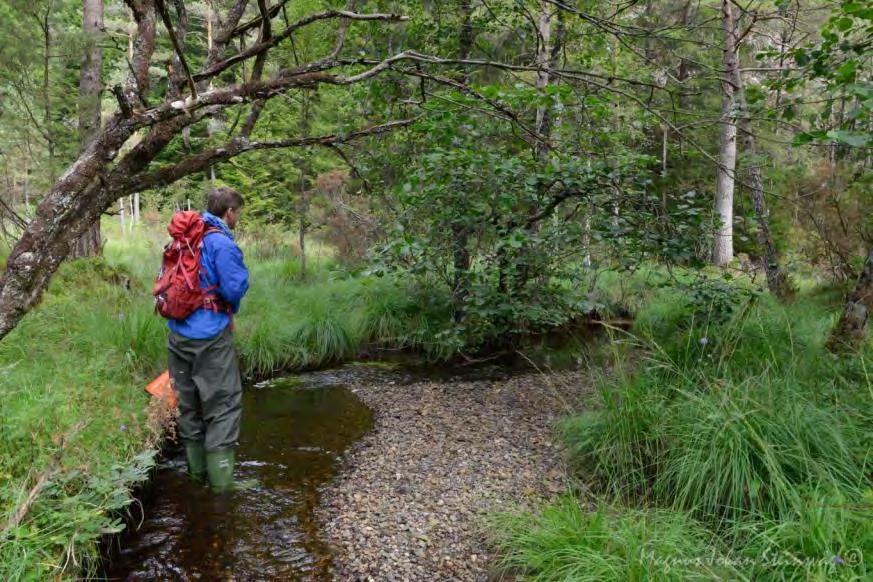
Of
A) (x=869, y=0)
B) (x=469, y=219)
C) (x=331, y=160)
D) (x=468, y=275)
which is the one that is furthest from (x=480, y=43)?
(x=331, y=160)

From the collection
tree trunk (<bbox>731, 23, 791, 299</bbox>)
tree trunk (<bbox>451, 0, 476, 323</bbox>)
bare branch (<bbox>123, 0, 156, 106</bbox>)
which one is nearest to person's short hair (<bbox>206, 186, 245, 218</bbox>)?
bare branch (<bbox>123, 0, 156, 106</bbox>)

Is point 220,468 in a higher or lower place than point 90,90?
lower

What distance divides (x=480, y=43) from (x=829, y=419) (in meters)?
5.34

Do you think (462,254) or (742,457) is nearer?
(742,457)

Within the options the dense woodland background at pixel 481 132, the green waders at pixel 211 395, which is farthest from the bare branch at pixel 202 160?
the green waders at pixel 211 395

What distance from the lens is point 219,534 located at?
3486 millimetres

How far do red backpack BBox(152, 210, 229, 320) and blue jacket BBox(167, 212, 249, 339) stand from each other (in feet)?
0.15

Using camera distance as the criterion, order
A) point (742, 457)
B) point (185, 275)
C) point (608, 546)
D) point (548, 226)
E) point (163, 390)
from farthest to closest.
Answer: point (548, 226), point (163, 390), point (185, 275), point (742, 457), point (608, 546)

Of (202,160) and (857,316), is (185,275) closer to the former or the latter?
(202,160)

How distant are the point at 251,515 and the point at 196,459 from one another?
725 mm

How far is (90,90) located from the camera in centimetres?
753

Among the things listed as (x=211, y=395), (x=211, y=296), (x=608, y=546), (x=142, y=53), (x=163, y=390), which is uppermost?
(x=142, y=53)

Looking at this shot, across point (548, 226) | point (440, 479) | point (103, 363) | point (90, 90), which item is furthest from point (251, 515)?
point (90, 90)

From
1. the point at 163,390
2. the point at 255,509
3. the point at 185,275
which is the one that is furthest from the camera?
the point at 163,390
